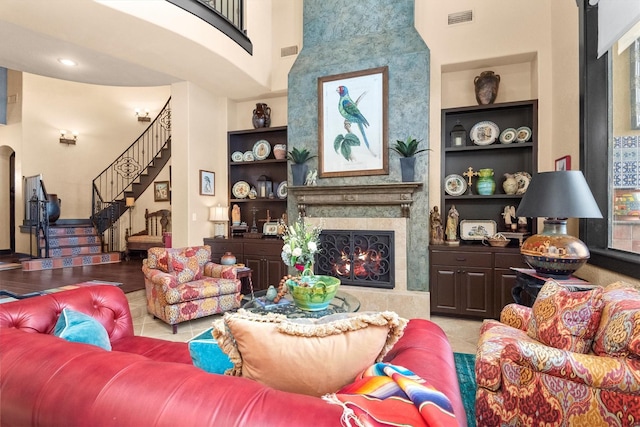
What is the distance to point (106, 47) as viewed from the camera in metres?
3.69

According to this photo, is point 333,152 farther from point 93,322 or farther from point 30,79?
point 30,79

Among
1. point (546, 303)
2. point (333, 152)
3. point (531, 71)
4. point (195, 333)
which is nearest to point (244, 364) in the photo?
point (546, 303)

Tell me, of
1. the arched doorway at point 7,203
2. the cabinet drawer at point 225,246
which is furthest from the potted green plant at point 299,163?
the arched doorway at point 7,203

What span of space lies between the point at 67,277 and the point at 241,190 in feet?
9.93

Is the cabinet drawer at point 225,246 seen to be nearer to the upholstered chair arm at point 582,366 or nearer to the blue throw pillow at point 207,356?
the blue throw pillow at point 207,356

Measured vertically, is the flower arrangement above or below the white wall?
below

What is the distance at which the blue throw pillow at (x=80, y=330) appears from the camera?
1.32 m

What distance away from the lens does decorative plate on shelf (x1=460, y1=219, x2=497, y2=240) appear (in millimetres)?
4008

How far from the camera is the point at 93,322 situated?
1490 millimetres

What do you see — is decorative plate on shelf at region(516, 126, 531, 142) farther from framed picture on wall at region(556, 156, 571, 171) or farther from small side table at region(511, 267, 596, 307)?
small side table at region(511, 267, 596, 307)

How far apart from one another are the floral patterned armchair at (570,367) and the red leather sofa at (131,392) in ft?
2.62

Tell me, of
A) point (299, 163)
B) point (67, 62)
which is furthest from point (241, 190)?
point (67, 62)

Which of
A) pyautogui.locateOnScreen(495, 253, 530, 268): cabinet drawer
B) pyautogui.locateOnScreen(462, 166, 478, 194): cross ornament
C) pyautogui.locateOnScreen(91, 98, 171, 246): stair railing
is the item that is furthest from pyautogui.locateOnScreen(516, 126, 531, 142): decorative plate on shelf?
pyautogui.locateOnScreen(91, 98, 171, 246): stair railing

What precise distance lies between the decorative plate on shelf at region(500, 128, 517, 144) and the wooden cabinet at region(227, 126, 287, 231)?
10.4 ft
